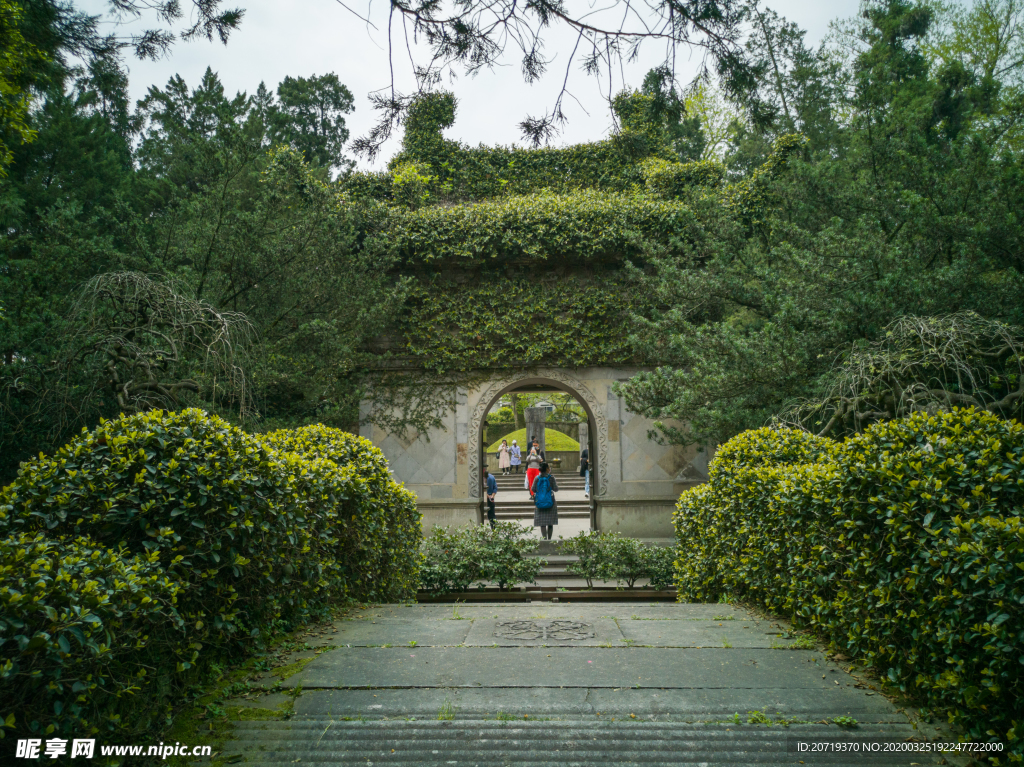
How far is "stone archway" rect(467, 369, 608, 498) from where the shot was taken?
12.5 meters

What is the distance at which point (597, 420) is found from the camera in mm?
12609

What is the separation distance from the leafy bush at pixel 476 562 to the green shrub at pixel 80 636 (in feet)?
16.9

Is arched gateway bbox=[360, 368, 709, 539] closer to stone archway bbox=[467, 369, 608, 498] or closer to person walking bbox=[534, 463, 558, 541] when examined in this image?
stone archway bbox=[467, 369, 608, 498]

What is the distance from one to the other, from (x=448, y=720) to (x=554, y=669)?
786 millimetres

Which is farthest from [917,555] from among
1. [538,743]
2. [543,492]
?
[543,492]

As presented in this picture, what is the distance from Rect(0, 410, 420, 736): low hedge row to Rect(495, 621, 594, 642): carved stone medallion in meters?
1.31

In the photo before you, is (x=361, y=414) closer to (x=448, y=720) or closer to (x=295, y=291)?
(x=295, y=291)

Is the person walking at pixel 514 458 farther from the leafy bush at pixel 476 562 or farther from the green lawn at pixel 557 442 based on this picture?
the leafy bush at pixel 476 562

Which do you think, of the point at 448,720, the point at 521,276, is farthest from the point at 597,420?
the point at 448,720

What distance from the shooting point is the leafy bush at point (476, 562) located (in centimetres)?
774

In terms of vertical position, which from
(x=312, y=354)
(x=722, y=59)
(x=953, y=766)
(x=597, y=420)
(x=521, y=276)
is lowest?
(x=953, y=766)

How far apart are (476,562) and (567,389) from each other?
18.6 feet

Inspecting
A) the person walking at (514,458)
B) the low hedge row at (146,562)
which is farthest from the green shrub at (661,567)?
the person walking at (514,458)

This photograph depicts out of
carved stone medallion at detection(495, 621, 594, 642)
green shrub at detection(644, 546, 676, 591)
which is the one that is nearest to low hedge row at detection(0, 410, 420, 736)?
carved stone medallion at detection(495, 621, 594, 642)
